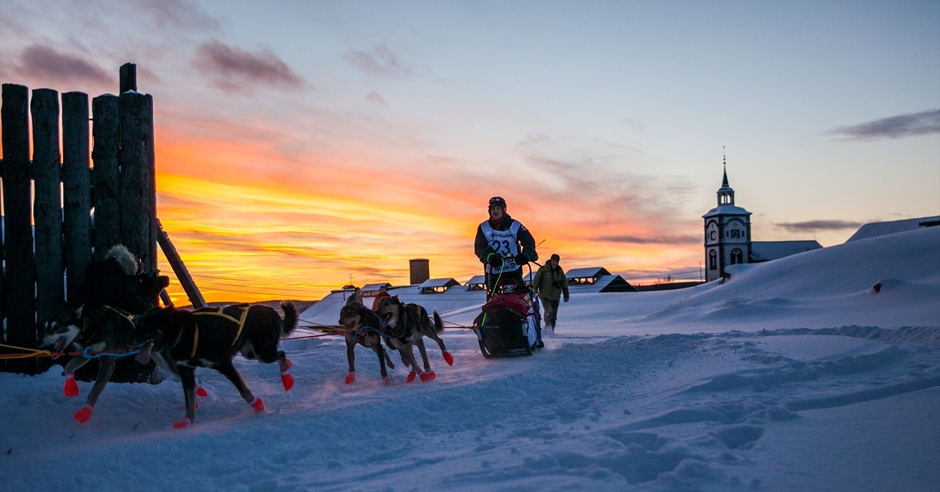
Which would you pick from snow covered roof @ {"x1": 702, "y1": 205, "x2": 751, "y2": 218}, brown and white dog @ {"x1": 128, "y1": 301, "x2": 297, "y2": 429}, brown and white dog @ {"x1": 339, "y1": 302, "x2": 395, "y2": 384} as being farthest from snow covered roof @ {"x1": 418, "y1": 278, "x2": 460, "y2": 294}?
snow covered roof @ {"x1": 702, "y1": 205, "x2": 751, "y2": 218}

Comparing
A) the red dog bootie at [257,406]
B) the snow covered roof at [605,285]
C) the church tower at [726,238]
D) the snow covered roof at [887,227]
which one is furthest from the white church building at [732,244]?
the red dog bootie at [257,406]

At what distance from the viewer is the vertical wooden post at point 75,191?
6.55 metres

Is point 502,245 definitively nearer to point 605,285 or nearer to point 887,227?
point 605,285

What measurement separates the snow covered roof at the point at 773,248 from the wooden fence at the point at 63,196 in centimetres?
8748

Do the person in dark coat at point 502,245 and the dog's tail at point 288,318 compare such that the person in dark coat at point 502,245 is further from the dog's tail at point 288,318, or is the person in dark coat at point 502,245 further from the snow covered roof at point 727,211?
the snow covered roof at point 727,211

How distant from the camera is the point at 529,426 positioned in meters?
4.76

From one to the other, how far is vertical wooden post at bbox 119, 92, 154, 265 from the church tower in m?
86.1

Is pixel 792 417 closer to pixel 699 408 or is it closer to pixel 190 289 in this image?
pixel 699 408

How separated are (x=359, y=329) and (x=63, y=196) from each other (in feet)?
11.4

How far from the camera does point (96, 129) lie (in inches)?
264

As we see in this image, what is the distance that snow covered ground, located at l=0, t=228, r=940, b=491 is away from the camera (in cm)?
364

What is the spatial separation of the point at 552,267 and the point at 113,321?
372 inches

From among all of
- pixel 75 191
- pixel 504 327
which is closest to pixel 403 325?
pixel 504 327

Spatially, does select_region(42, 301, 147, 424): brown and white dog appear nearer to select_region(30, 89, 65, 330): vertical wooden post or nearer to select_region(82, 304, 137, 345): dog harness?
select_region(82, 304, 137, 345): dog harness
